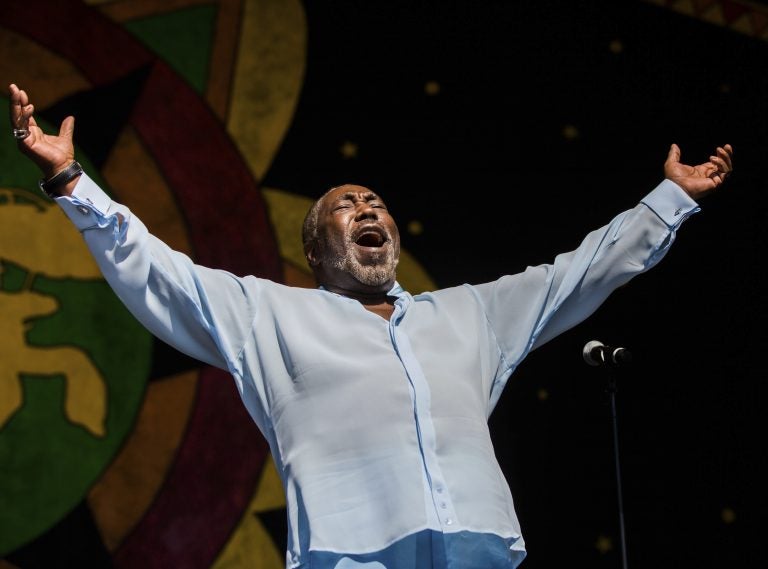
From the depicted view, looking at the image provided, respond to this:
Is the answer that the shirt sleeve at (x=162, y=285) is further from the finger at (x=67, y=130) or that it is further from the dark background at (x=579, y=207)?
the dark background at (x=579, y=207)

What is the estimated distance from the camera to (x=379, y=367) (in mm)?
2422

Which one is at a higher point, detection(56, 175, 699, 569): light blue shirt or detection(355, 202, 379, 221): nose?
detection(355, 202, 379, 221): nose

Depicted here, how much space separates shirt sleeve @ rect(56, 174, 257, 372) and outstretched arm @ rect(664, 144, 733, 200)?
993mm

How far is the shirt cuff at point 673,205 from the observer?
8.82ft

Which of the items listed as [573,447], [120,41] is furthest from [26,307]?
[573,447]

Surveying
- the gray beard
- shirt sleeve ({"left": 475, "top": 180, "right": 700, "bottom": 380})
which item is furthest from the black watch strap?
shirt sleeve ({"left": 475, "top": 180, "right": 700, "bottom": 380})

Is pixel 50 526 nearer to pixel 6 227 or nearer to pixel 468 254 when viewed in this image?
pixel 6 227

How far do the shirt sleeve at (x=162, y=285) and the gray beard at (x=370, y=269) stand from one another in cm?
25

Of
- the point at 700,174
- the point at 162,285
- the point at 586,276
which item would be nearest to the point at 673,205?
the point at 700,174

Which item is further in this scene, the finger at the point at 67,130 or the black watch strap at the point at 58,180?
the finger at the point at 67,130

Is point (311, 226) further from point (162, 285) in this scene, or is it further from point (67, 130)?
point (67, 130)

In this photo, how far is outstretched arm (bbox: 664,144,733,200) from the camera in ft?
8.91

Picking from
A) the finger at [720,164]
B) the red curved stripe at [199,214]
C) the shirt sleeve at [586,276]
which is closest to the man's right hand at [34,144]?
the shirt sleeve at [586,276]

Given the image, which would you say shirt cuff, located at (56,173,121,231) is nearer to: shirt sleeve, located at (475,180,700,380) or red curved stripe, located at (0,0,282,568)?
shirt sleeve, located at (475,180,700,380)
